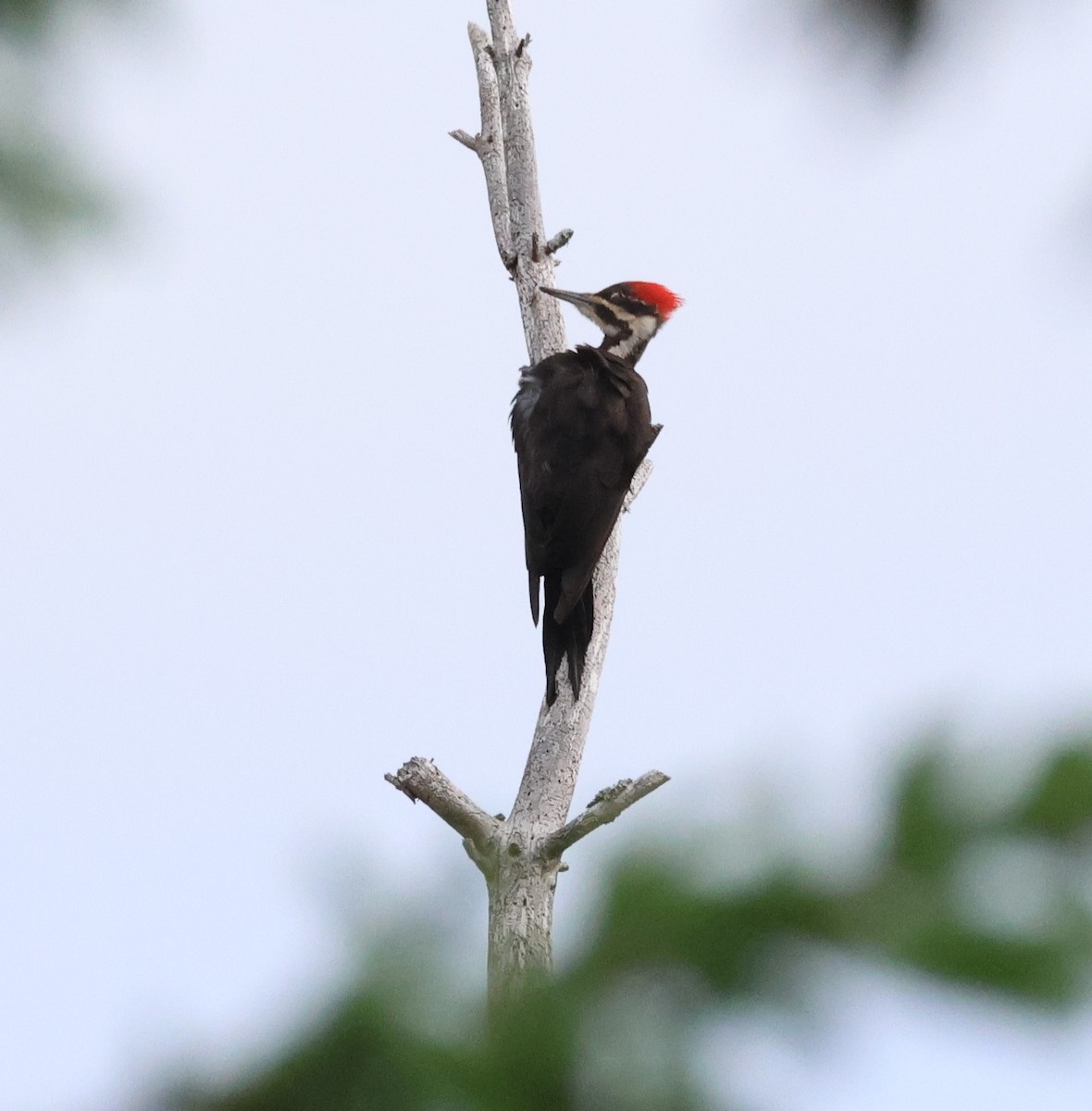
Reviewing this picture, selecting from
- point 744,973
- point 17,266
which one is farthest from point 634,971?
point 17,266

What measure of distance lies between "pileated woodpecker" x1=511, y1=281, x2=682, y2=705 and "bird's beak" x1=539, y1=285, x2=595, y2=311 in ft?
0.04

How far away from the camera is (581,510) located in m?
4.54

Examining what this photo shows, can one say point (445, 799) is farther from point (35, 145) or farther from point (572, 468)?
point (35, 145)

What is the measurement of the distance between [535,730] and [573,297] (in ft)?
6.52

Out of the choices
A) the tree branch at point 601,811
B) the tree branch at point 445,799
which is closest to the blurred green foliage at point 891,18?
the tree branch at point 601,811

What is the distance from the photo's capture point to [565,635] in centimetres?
446

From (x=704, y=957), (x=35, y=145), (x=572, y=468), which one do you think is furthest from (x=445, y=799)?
(x=704, y=957)

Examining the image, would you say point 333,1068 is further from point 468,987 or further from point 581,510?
point 581,510

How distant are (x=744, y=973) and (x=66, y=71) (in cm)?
83

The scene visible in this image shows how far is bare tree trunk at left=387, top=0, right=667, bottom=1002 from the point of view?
366cm

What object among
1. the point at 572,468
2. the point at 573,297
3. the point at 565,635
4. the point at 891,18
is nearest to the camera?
the point at 891,18

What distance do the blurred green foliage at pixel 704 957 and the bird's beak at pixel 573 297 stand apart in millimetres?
4542

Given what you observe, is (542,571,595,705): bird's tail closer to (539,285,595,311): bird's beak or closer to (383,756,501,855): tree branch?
(383,756,501,855): tree branch

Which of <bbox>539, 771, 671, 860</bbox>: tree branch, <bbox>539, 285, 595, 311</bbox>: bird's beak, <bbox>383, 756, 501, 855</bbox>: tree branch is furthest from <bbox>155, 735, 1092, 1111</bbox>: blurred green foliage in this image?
<bbox>539, 285, 595, 311</bbox>: bird's beak
